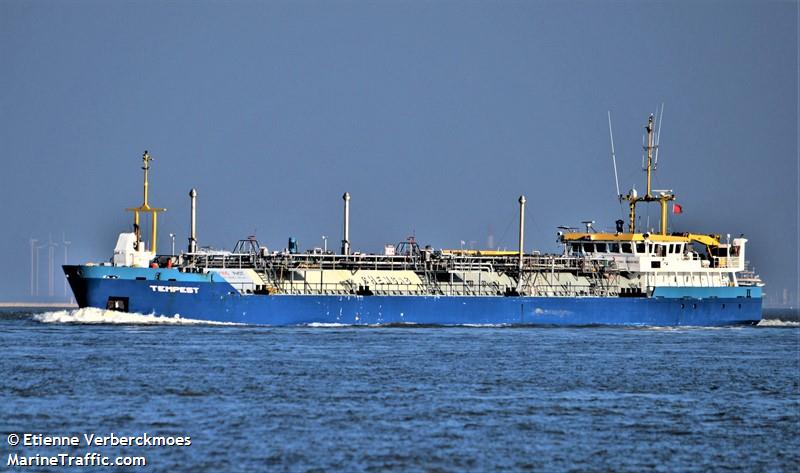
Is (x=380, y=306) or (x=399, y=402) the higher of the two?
(x=380, y=306)

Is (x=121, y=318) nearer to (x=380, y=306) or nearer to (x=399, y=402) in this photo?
(x=380, y=306)

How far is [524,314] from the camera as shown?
87.6 meters

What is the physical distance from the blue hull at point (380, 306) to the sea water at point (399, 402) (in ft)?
19.9

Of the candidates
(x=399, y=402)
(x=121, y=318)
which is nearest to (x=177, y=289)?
(x=121, y=318)

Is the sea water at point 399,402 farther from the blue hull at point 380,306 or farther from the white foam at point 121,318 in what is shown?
the blue hull at point 380,306

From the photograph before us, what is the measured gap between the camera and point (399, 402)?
42.4m

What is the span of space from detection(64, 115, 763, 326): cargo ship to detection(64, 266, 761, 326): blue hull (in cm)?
7

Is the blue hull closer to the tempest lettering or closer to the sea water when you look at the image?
the tempest lettering

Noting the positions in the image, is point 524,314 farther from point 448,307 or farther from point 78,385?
point 78,385

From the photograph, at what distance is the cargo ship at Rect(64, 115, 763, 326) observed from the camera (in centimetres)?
7850

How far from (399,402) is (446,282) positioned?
45.0 m

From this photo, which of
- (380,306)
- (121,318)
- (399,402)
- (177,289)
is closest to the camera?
(399,402)

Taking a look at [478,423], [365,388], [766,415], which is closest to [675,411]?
[766,415]

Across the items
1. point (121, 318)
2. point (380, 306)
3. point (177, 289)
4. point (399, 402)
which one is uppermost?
point (177, 289)
